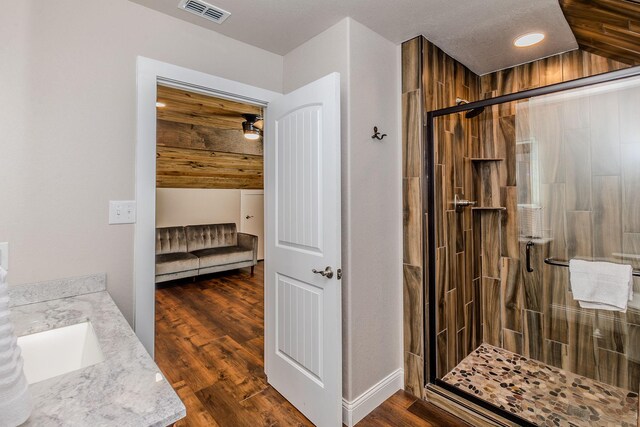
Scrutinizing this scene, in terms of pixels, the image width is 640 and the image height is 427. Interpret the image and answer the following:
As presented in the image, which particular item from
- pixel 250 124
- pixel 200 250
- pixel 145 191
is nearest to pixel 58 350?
pixel 145 191

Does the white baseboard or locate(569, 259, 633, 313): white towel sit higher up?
locate(569, 259, 633, 313): white towel

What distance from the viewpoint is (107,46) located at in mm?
1616

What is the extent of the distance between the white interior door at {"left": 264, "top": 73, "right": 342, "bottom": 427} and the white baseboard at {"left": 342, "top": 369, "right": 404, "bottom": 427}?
0.17 metres

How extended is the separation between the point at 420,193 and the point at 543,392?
1599mm

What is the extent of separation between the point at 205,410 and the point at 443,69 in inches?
112

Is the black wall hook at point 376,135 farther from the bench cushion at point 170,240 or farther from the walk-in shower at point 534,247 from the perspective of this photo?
the bench cushion at point 170,240

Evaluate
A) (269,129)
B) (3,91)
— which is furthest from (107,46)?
(269,129)

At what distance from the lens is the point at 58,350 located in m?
1.15

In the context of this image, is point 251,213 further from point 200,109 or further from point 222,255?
point 200,109

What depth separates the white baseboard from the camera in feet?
6.06

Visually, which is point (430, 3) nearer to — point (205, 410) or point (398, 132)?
point (398, 132)

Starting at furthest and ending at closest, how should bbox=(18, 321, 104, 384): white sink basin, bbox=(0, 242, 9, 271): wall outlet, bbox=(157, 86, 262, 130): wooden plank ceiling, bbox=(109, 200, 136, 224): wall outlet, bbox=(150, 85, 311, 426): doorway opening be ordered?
bbox=(157, 86, 262, 130): wooden plank ceiling, bbox=(150, 85, 311, 426): doorway opening, bbox=(109, 200, 136, 224): wall outlet, bbox=(0, 242, 9, 271): wall outlet, bbox=(18, 321, 104, 384): white sink basin

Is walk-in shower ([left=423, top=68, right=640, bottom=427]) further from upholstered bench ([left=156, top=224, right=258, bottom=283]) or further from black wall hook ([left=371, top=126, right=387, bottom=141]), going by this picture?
upholstered bench ([left=156, top=224, right=258, bottom=283])

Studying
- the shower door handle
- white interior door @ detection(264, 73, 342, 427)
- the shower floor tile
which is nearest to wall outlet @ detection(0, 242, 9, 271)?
white interior door @ detection(264, 73, 342, 427)
